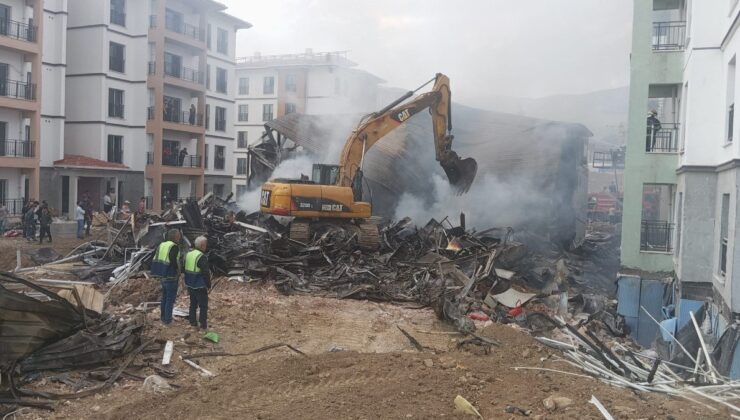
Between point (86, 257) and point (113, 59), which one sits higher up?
point (113, 59)

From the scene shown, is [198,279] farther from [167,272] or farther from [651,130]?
[651,130]

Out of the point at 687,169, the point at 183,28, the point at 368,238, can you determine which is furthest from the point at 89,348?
the point at 183,28

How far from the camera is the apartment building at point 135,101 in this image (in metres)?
31.6

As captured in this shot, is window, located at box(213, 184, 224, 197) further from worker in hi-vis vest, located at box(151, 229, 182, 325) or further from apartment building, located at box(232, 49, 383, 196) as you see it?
worker in hi-vis vest, located at box(151, 229, 182, 325)

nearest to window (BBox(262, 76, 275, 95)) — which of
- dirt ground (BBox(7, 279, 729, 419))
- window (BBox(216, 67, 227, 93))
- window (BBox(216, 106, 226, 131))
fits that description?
window (BBox(216, 67, 227, 93))

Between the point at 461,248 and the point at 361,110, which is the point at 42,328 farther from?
the point at 361,110

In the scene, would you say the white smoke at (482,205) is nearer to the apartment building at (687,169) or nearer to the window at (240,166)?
the apartment building at (687,169)

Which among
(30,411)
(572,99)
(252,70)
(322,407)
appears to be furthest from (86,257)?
(252,70)

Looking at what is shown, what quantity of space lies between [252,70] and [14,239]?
3248 centimetres

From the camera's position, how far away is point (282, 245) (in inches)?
568

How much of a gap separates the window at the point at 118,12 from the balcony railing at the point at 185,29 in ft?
8.17

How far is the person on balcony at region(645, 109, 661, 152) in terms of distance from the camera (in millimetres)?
14617

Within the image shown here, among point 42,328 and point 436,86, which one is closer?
point 42,328

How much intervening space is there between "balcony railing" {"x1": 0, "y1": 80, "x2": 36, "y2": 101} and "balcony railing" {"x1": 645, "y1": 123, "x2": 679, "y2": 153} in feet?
80.6
